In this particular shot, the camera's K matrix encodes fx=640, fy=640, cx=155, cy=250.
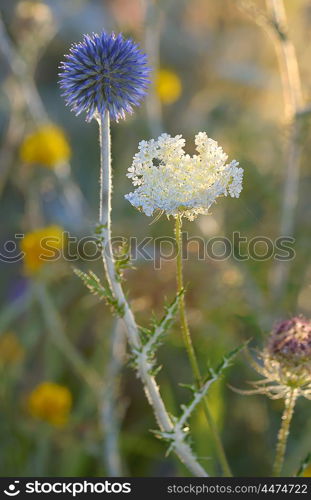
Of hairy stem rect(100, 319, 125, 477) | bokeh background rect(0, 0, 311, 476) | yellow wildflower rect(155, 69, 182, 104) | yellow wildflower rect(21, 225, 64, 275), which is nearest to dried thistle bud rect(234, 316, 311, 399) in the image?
bokeh background rect(0, 0, 311, 476)

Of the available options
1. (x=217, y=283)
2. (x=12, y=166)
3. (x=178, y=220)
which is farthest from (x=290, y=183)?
(x=12, y=166)

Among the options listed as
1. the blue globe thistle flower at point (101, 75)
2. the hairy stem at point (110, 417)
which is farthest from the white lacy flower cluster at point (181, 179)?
the hairy stem at point (110, 417)

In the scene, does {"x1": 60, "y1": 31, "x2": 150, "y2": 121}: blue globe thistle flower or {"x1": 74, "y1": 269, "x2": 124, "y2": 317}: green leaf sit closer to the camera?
{"x1": 74, "y1": 269, "x2": 124, "y2": 317}: green leaf

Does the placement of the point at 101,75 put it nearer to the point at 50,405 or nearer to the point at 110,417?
the point at 110,417

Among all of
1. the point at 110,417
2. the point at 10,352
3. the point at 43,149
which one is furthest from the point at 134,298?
the point at 110,417

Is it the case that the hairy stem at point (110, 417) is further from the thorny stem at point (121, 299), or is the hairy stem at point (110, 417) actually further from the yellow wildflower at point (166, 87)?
the yellow wildflower at point (166, 87)

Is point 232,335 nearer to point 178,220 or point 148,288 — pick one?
point 148,288

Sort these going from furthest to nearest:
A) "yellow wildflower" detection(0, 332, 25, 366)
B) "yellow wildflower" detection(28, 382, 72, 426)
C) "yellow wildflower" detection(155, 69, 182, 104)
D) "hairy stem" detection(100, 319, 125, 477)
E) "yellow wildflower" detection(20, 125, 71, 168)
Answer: "yellow wildflower" detection(155, 69, 182, 104) < "yellow wildflower" detection(20, 125, 71, 168) < "yellow wildflower" detection(0, 332, 25, 366) < "yellow wildflower" detection(28, 382, 72, 426) < "hairy stem" detection(100, 319, 125, 477)

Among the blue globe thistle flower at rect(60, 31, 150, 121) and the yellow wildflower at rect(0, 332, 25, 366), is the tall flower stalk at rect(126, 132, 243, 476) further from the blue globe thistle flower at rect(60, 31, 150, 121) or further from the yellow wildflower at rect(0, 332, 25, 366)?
the yellow wildflower at rect(0, 332, 25, 366)
